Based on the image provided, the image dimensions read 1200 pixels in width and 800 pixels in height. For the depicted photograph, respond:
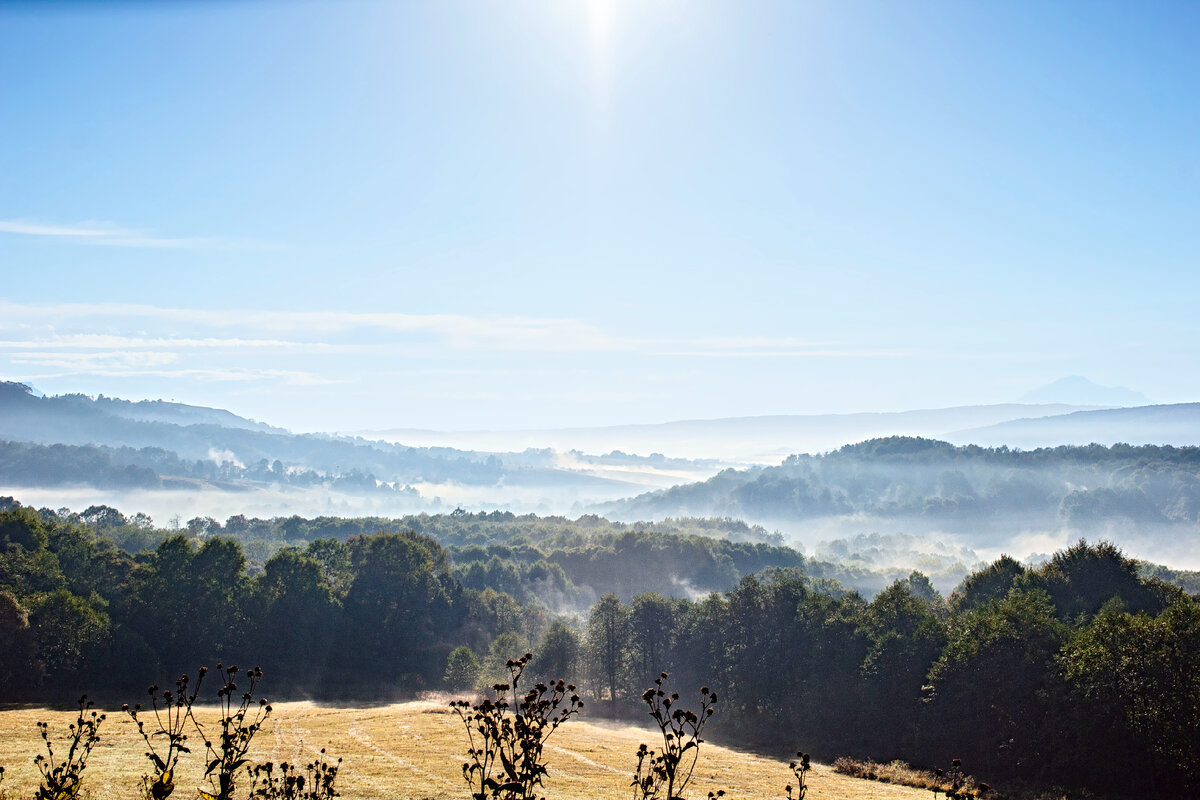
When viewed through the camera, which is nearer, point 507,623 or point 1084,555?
point 1084,555

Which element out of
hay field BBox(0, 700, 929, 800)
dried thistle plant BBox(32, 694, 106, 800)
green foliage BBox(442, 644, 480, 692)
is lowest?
green foliage BBox(442, 644, 480, 692)

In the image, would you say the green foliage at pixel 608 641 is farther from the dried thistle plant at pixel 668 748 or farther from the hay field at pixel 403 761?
the dried thistle plant at pixel 668 748

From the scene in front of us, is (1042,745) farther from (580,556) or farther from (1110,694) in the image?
(580,556)

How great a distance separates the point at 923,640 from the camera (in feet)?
206

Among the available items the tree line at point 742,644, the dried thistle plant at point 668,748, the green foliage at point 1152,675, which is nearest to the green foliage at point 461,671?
the tree line at point 742,644

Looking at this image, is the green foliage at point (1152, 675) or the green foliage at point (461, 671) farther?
the green foliage at point (461, 671)

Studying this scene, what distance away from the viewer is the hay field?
98.2ft

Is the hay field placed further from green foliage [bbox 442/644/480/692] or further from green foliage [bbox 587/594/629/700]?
green foliage [bbox 442/644/480/692]

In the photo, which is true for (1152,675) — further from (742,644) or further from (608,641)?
(608,641)

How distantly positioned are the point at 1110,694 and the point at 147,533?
176 meters

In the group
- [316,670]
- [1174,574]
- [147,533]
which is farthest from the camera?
[147,533]

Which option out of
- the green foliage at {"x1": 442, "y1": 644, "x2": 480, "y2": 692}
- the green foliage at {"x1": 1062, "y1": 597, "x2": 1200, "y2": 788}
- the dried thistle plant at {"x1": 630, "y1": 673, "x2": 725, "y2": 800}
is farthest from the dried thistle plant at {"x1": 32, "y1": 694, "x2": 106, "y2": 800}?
the green foliage at {"x1": 442, "y1": 644, "x2": 480, "y2": 692}

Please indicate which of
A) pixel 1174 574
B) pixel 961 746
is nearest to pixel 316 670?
pixel 961 746

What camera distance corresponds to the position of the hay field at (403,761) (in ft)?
98.2
